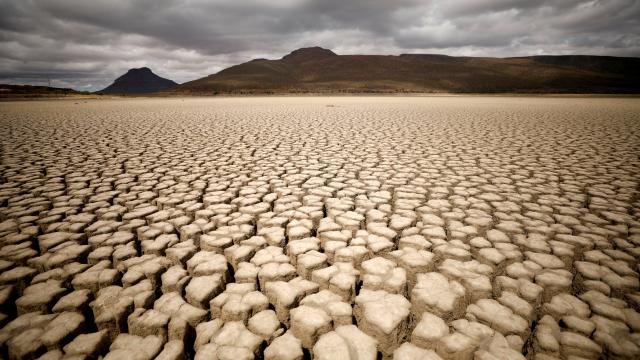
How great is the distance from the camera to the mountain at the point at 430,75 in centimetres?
4838

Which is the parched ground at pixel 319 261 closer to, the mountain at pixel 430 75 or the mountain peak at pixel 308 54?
the mountain at pixel 430 75

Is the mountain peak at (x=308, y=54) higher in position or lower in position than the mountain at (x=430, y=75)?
higher

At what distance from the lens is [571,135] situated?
17.5 ft

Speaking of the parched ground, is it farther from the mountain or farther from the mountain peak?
the mountain peak

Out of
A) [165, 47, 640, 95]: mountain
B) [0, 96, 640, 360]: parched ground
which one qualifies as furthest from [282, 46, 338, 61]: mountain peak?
[0, 96, 640, 360]: parched ground

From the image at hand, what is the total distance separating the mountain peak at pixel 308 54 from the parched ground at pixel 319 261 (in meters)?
90.8

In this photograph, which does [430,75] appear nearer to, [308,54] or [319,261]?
[308,54]

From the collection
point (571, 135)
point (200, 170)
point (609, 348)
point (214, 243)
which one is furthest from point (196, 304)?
point (571, 135)

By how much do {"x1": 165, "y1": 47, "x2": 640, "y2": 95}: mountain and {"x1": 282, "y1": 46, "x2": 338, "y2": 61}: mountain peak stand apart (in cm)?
1260

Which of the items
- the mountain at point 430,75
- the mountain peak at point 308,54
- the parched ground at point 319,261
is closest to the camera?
the parched ground at point 319,261

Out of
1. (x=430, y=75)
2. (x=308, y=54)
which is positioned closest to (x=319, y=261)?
(x=430, y=75)

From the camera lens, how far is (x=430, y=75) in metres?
58.6

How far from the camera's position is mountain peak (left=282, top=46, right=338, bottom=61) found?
8924 cm

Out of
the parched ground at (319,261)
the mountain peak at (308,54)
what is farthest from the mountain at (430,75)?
the parched ground at (319,261)
